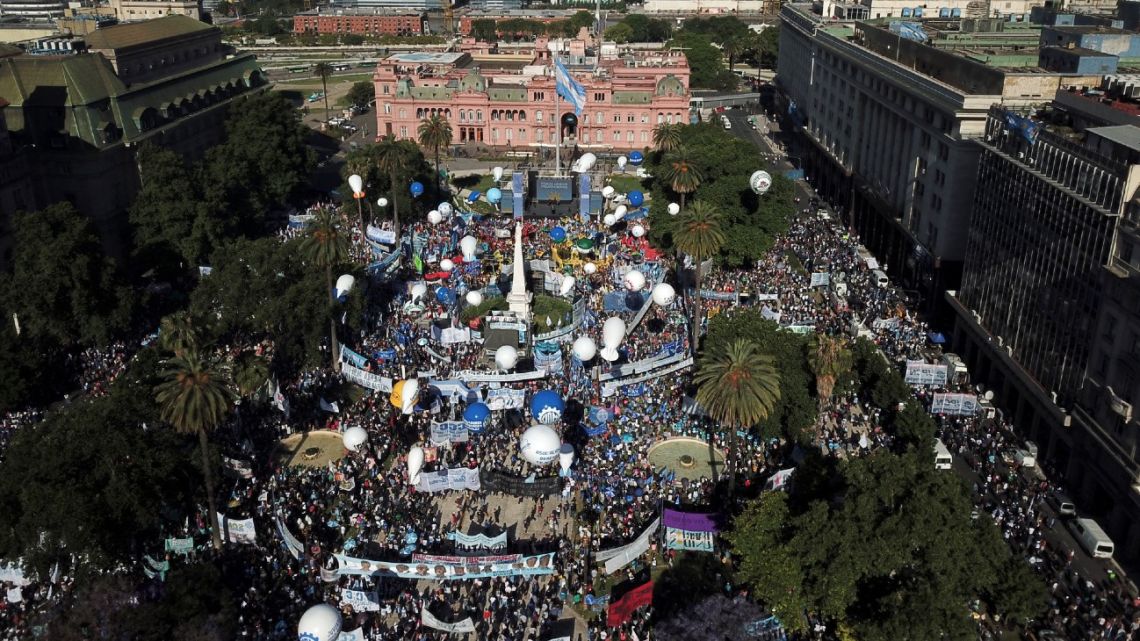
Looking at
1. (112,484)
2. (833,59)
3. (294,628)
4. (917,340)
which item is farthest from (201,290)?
(833,59)

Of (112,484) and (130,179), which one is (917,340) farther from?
(130,179)

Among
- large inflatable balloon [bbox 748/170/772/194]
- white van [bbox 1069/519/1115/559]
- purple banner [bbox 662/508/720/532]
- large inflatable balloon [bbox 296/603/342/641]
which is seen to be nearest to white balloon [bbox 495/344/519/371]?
purple banner [bbox 662/508/720/532]

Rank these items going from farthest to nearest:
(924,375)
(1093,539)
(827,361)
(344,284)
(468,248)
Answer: (468,248) → (344,284) → (924,375) → (827,361) → (1093,539)

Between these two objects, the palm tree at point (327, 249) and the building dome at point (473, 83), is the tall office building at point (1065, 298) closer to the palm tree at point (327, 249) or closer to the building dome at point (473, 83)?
the palm tree at point (327, 249)

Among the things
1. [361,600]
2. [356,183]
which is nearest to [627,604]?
[361,600]

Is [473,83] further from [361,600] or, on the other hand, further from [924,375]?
[361,600]

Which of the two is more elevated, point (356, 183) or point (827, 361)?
point (356, 183)

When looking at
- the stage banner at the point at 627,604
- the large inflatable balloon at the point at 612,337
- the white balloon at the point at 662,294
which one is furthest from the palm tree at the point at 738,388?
the white balloon at the point at 662,294
